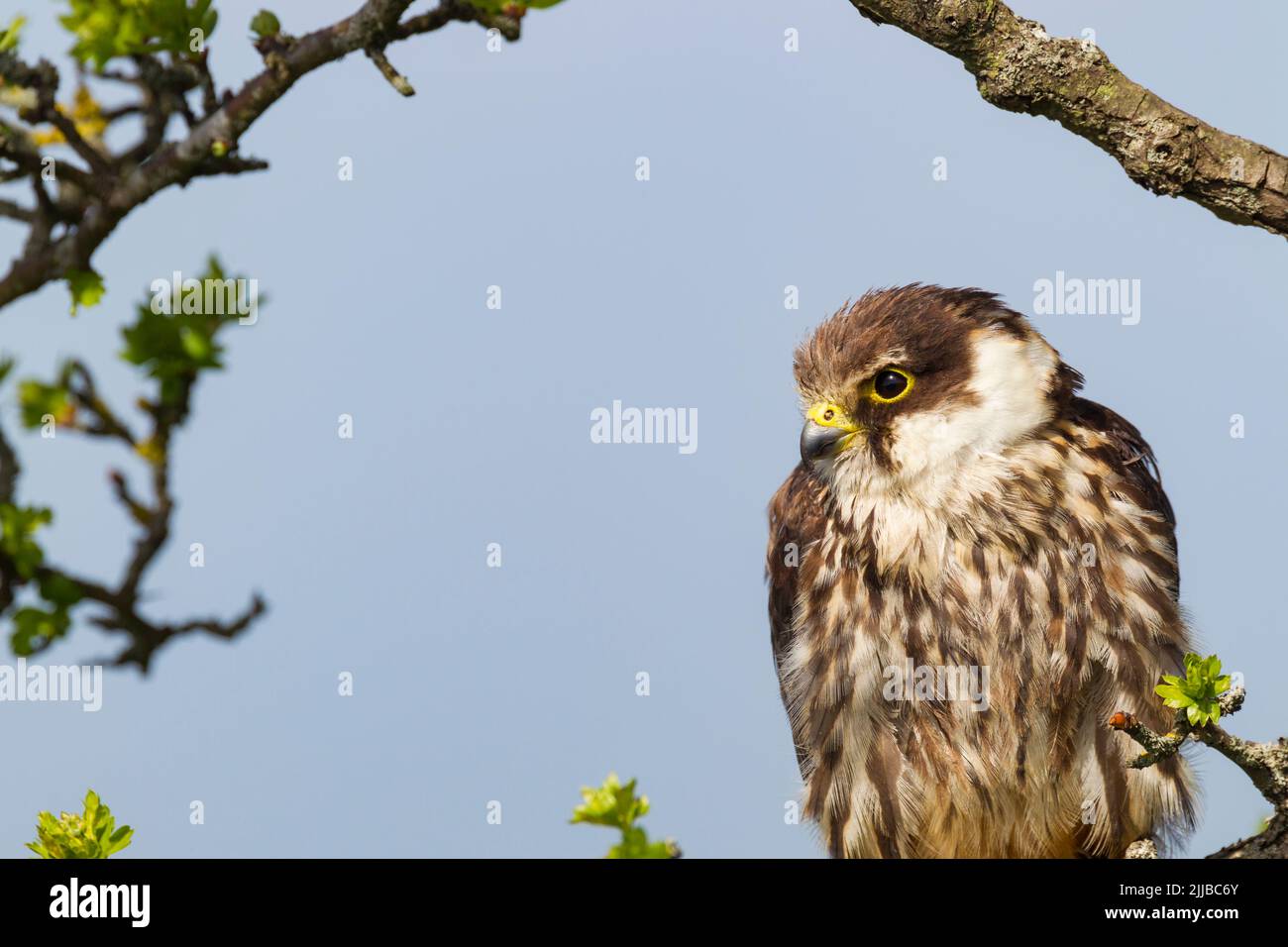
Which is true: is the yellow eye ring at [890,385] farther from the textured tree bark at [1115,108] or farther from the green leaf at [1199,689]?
the green leaf at [1199,689]

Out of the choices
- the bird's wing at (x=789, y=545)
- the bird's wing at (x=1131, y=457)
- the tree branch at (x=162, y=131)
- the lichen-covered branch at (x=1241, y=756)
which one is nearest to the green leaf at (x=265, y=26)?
the tree branch at (x=162, y=131)

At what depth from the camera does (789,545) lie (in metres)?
5.33

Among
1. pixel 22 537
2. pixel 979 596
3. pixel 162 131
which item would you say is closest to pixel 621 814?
pixel 22 537

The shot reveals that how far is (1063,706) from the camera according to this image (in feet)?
15.4

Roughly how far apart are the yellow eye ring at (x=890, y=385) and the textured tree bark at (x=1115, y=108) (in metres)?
1.24

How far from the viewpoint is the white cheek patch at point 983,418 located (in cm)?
472

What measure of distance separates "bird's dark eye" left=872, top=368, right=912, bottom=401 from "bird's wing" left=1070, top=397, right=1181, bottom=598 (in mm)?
725

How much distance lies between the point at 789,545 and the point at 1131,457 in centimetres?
135

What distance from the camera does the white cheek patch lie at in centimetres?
472

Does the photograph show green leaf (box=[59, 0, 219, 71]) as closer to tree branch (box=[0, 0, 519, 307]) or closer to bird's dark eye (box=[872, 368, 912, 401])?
tree branch (box=[0, 0, 519, 307])

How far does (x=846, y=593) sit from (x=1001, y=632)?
607 millimetres

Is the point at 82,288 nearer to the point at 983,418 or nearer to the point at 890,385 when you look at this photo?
the point at 890,385
